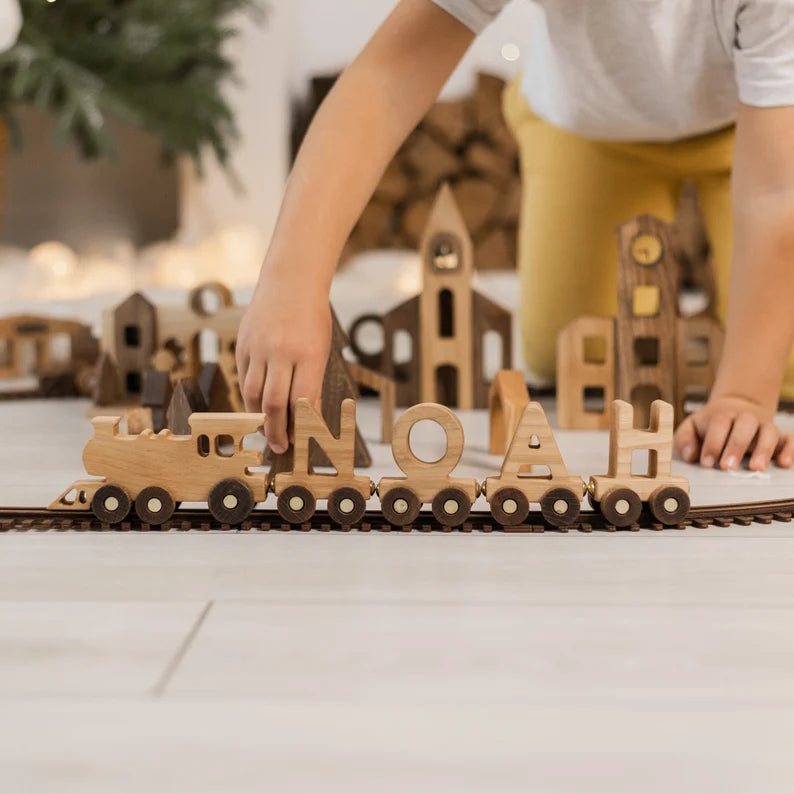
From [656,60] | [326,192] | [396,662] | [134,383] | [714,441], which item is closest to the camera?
[396,662]

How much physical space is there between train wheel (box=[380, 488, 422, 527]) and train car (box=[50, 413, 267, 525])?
78mm

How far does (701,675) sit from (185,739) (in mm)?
201

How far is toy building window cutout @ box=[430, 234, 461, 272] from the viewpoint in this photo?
121 cm

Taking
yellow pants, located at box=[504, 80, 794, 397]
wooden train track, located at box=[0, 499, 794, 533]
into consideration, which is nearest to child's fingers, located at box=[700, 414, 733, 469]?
wooden train track, located at box=[0, 499, 794, 533]

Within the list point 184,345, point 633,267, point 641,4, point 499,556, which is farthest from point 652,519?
point 184,345

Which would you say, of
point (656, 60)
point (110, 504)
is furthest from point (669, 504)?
point (656, 60)

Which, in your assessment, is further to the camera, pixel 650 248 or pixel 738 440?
pixel 650 248

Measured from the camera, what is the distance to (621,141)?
1.32 metres

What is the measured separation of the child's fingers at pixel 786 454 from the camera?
825mm

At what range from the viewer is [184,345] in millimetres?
1206

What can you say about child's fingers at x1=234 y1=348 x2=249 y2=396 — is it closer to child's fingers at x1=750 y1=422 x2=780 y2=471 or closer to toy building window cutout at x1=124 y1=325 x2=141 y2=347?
child's fingers at x1=750 y1=422 x2=780 y2=471

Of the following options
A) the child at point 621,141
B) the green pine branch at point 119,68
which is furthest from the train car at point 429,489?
the green pine branch at point 119,68

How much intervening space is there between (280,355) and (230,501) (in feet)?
0.38

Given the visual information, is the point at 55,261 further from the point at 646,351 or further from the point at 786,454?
the point at 786,454
